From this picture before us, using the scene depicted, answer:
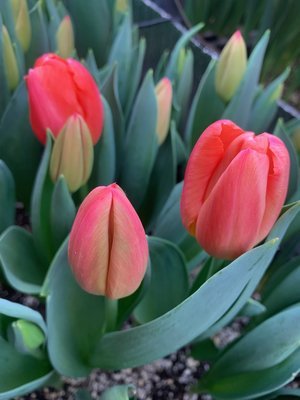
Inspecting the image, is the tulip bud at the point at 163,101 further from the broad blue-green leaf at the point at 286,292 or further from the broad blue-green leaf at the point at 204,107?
the broad blue-green leaf at the point at 286,292

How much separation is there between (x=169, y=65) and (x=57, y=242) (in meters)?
0.28

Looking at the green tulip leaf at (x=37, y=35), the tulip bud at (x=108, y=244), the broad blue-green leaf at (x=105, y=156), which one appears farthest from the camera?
the green tulip leaf at (x=37, y=35)

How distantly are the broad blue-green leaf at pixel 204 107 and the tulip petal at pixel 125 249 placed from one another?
1.15 feet

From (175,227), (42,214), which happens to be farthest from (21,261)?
(175,227)

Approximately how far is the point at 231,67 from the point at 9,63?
230 mm

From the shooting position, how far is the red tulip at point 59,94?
52 centimetres

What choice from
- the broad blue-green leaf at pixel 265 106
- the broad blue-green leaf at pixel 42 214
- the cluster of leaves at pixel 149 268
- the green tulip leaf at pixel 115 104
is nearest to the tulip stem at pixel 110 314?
the cluster of leaves at pixel 149 268

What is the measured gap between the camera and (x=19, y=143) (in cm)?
66

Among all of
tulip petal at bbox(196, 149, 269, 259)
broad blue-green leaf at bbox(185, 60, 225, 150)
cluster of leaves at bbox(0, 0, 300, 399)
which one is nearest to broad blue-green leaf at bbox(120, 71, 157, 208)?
cluster of leaves at bbox(0, 0, 300, 399)

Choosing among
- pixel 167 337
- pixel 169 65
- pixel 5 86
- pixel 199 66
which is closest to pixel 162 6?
pixel 199 66

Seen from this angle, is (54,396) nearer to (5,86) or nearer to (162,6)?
(5,86)

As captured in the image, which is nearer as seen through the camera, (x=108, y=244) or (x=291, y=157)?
(x=108, y=244)

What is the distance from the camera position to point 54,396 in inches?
26.3

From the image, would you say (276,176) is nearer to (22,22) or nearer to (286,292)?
(286,292)
